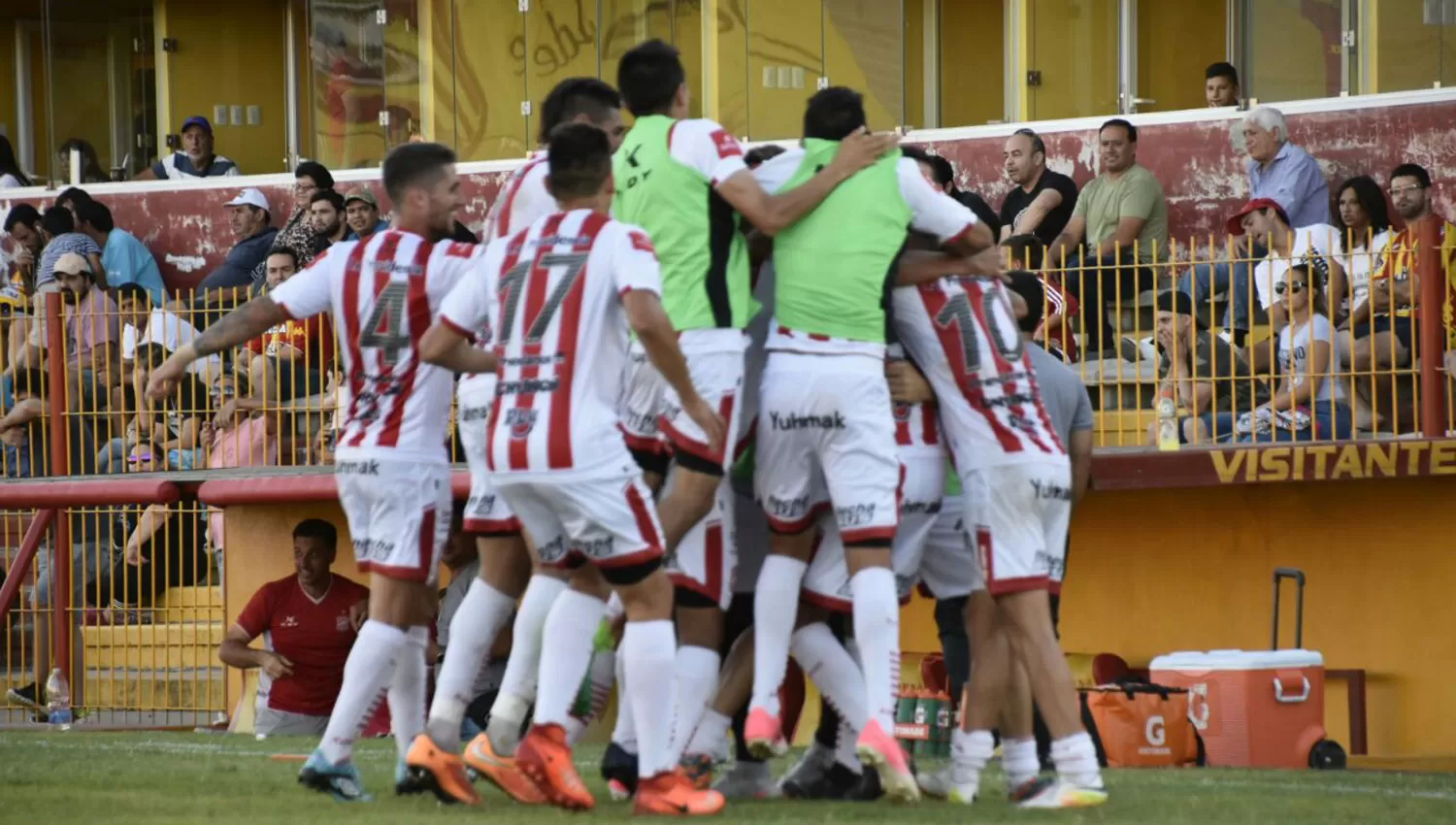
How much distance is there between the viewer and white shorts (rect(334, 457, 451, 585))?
8219 millimetres

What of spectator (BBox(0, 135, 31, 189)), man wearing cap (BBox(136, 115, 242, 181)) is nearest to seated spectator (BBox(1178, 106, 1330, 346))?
man wearing cap (BBox(136, 115, 242, 181))

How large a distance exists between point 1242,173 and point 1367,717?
5129 millimetres

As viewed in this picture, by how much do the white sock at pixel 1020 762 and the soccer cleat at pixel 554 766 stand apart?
1.55 meters

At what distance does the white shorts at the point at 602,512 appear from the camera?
7.37 metres

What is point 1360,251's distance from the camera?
12.5 metres

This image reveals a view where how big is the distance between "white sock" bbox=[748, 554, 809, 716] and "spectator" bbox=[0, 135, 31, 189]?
1650 cm

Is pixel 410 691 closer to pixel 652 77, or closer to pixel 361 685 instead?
pixel 361 685

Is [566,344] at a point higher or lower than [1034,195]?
lower

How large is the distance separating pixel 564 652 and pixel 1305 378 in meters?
6.23

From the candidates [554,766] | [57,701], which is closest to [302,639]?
[57,701]

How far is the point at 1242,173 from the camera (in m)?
16.7

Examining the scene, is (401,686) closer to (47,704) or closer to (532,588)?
(532,588)

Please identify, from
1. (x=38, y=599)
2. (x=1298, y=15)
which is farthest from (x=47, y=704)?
(x=1298, y=15)

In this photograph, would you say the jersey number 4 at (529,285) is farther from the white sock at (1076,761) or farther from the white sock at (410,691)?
the white sock at (1076,761)
